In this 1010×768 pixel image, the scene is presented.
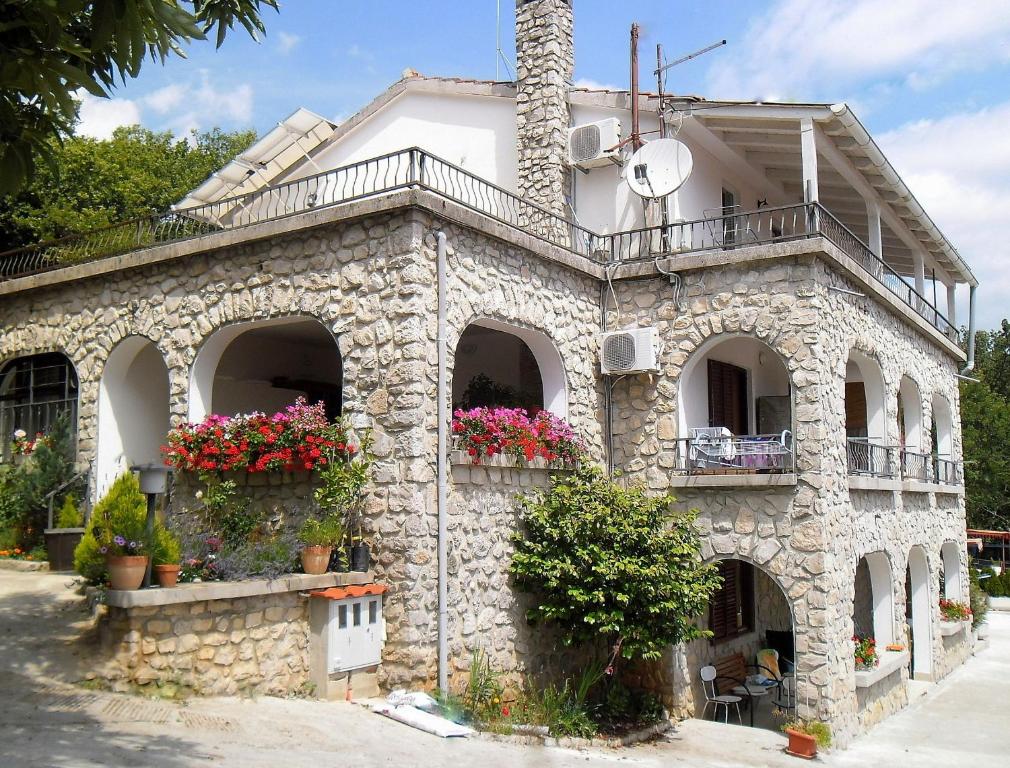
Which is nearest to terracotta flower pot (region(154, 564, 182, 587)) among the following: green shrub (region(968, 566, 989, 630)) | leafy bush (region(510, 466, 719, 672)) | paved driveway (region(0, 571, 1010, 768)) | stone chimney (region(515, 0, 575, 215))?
paved driveway (region(0, 571, 1010, 768))

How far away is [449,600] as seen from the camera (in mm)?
9734

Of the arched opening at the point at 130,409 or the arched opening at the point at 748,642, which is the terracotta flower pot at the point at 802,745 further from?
the arched opening at the point at 130,409

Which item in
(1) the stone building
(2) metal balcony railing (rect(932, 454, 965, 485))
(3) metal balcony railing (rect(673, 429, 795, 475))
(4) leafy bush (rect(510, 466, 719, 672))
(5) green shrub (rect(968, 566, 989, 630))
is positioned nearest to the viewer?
(1) the stone building

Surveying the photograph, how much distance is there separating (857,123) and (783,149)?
1.83 meters

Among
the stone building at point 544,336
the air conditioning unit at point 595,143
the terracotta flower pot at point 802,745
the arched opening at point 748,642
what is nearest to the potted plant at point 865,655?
the stone building at point 544,336

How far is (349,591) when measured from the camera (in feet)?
29.9

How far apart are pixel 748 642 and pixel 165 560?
10105 mm

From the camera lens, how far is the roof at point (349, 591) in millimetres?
9008

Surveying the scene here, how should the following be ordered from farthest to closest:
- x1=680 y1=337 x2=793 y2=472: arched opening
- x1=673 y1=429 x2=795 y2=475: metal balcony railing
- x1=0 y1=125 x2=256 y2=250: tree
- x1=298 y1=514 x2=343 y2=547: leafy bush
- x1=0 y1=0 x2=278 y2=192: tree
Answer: x1=0 y1=125 x2=256 y2=250: tree
x1=680 y1=337 x2=793 y2=472: arched opening
x1=673 y1=429 x2=795 y2=475: metal balcony railing
x1=298 y1=514 x2=343 y2=547: leafy bush
x1=0 y1=0 x2=278 y2=192: tree

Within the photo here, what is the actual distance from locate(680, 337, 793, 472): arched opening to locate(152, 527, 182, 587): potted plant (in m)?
6.52

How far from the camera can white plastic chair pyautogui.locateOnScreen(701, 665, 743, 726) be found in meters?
12.1

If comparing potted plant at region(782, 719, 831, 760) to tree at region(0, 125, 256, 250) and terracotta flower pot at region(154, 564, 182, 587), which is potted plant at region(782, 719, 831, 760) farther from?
tree at region(0, 125, 256, 250)

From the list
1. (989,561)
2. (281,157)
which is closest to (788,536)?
(281,157)

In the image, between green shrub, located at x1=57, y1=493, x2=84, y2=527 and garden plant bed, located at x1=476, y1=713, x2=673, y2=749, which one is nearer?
garden plant bed, located at x1=476, y1=713, x2=673, y2=749
